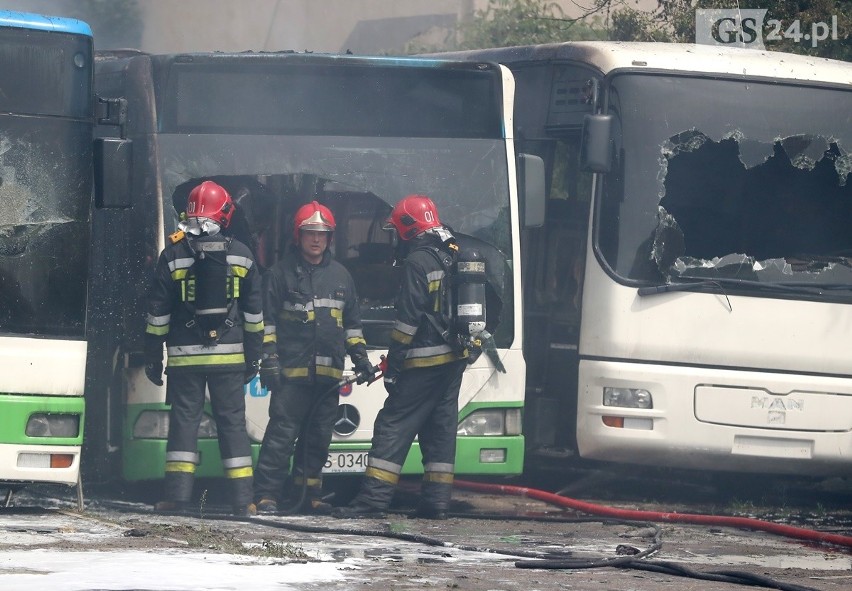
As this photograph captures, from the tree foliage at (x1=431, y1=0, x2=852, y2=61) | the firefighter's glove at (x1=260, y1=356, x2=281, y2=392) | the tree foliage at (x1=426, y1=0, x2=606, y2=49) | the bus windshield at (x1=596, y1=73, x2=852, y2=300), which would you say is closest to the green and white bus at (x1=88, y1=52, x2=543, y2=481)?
the firefighter's glove at (x1=260, y1=356, x2=281, y2=392)

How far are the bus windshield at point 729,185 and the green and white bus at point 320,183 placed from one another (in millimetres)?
630

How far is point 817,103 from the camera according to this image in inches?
400

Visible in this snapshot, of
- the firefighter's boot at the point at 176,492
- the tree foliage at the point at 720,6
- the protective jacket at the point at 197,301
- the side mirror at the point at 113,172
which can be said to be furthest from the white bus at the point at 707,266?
the tree foliage at the point at 720,6

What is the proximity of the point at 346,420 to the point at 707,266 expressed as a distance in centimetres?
246

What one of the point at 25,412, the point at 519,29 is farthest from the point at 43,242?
the point at 519,29

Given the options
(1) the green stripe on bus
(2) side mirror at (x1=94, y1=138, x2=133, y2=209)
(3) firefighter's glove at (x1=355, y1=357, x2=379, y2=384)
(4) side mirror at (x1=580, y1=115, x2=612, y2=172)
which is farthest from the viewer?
(4) side mirror at (x1=580, y1=115, x2=612, y2=172)

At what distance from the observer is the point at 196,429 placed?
8.91 metres

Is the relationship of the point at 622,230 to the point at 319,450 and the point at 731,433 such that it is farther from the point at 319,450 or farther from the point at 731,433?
the point at 319,450

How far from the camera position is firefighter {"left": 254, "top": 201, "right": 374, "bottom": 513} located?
30.2 ft

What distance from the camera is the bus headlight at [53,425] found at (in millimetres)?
8109

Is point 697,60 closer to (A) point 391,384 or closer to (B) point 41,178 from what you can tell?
(A) point 391,384

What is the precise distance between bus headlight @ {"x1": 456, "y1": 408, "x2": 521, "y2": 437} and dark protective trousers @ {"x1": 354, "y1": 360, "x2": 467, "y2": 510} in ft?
1.15

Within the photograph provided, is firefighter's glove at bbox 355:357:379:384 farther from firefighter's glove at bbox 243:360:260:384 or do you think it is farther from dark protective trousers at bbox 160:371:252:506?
dark protective trousers at bbox 160:371:252:506

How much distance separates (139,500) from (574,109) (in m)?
3.72
